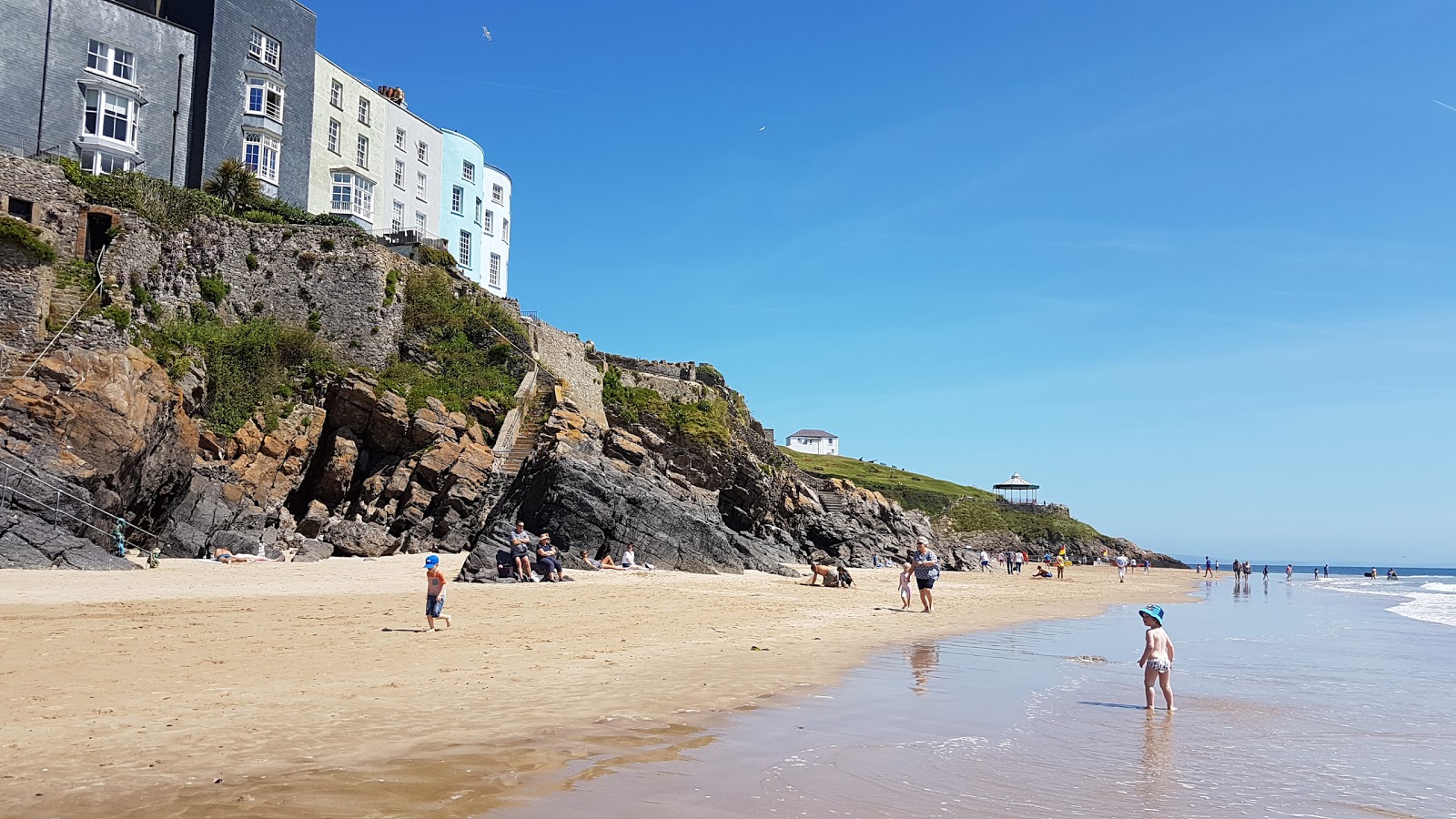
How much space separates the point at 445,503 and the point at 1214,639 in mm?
21210

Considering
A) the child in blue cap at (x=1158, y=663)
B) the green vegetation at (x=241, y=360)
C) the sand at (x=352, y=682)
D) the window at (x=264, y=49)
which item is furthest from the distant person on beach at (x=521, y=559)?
the window at (x=264, y=49)

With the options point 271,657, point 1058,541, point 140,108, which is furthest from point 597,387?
point 1058,541

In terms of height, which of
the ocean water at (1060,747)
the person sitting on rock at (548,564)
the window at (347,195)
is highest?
the window at (347,195)

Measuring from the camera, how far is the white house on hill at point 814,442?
131750 millimetres

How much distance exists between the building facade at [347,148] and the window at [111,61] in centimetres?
811

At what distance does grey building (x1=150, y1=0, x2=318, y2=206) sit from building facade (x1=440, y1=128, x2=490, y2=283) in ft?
34.2

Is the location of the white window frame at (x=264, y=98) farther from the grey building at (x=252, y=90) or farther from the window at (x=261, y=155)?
the window at (x=261, y=155)

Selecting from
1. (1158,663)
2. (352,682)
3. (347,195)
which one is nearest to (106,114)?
(347,195)

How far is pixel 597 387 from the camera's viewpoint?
45.6m

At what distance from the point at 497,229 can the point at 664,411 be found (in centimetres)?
2191

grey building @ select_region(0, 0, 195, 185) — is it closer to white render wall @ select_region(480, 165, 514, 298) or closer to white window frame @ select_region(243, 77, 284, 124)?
white window frame @ select_region(243, 77, 284, 124)

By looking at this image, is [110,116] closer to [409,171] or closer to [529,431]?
[409,171]

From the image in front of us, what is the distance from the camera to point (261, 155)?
41.5 meters

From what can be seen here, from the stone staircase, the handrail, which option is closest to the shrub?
the handrail
